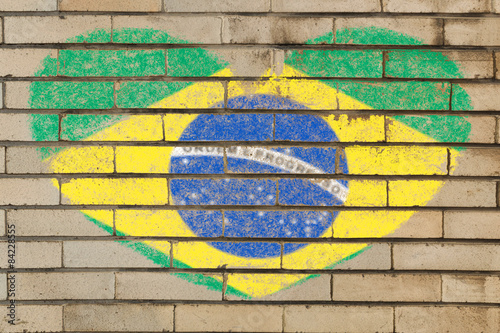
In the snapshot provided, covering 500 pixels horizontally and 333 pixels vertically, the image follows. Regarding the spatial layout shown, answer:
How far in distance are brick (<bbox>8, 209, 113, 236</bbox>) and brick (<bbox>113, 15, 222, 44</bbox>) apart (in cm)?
117

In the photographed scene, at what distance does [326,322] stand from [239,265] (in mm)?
699

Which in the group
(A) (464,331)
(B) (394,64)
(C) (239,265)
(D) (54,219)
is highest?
(B) (394,64)

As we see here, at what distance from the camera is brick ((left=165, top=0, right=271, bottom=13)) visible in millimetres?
1866

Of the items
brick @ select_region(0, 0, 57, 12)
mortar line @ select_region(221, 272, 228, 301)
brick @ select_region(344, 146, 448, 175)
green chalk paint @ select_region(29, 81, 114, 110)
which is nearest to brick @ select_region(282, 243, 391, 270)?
mortar line @ select_region(221, 272, 228, 301)

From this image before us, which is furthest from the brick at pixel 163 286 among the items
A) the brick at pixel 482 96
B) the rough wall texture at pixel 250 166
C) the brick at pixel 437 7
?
the brick at pixel 437 7

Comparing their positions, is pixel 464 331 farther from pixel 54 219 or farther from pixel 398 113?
pixel 54 219

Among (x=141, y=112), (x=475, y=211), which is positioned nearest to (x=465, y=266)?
(x=475, y=211)

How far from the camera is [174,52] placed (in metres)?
1.87

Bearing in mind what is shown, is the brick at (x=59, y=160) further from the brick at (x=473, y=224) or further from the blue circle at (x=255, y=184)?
the brick at (x=473, y=224)

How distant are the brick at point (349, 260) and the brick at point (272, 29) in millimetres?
1384

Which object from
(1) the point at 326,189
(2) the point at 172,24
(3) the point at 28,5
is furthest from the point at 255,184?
(3) the point at 28,5

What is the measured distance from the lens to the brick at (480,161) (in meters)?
1.89

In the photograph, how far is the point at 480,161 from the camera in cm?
189

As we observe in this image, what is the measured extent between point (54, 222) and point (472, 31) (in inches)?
118
